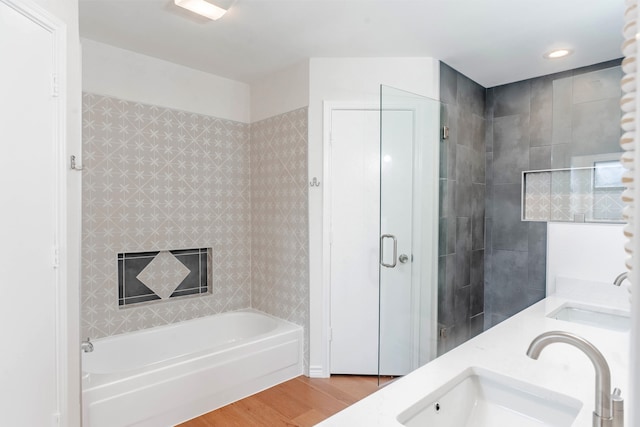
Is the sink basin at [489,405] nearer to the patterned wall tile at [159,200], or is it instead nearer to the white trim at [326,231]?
the white trim at [326,231]

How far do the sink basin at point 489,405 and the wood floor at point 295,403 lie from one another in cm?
137

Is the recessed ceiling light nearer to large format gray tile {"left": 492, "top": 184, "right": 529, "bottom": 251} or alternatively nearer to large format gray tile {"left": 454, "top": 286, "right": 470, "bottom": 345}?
large format gray tile {"left": 492, "top": 184, "right": 529, "bottom": 251}

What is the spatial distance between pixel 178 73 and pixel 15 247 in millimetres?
2194

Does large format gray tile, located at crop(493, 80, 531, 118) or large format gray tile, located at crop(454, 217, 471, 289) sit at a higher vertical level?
large format gray tile, located at crop(493, 80, 531, 118)

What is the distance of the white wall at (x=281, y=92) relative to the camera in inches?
118

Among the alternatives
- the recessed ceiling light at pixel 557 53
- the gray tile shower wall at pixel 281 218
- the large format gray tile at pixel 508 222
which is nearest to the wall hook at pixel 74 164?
the gray tile shower wall at pixel 281 218

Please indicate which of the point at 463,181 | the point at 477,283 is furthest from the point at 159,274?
the point at 477,283

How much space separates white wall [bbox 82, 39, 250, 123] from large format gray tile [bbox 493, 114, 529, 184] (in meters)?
2.49

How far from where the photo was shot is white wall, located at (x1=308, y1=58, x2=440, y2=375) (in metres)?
2.88

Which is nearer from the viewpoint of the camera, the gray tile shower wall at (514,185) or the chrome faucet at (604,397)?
the chrome faucet at (604,397)

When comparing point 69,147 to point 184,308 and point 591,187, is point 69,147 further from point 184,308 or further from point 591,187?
Answer: point 591,187

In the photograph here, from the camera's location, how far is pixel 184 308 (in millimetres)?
3186

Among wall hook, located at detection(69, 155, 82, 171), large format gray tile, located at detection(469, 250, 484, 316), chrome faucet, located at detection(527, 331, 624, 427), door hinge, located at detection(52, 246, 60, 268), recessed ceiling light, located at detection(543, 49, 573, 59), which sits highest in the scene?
recessed ceiling light, located at detection(543, 49, 573, 59)

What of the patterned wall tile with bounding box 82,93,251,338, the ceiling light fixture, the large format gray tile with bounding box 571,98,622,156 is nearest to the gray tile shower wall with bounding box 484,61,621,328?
the large format gray tile with bounding box 571,98,622,156
